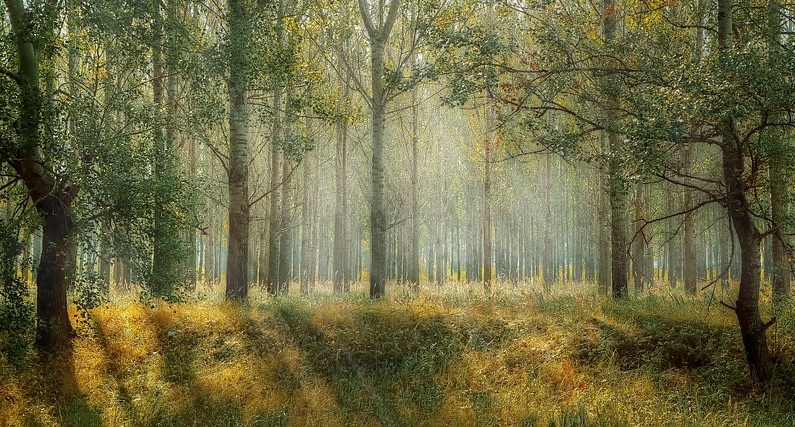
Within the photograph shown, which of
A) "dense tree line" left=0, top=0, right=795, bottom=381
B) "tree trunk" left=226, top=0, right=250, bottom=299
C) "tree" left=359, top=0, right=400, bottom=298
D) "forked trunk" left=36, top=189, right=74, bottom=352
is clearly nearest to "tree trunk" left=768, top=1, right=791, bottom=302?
"dense tree line" left=0, top=0, right=795, bottom=381

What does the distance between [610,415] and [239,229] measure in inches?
328

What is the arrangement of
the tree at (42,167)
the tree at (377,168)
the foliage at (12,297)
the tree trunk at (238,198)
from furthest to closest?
the tree at (377,168), the tree trunk at (238,198), the tree at (42,167), the foliage at (12,297)

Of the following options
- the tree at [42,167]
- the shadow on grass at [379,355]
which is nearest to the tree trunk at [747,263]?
the shadow on grass at [379,355]

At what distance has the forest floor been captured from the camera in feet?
27.9

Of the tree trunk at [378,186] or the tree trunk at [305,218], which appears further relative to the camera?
the tree trunk at [305,218]

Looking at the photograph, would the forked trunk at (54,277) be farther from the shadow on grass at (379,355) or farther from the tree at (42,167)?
the shadow on grass at (379,355)

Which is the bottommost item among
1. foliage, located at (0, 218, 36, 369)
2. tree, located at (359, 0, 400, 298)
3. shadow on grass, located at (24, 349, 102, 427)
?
shadow on grass, located at (24, 349, 102, 427)

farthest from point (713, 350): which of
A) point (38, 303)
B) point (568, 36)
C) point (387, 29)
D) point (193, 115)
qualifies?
point (38, 303)

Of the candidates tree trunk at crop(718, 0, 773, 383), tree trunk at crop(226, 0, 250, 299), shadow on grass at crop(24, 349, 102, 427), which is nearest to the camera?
shadow on grass at crop(24, 349, 102, 427)

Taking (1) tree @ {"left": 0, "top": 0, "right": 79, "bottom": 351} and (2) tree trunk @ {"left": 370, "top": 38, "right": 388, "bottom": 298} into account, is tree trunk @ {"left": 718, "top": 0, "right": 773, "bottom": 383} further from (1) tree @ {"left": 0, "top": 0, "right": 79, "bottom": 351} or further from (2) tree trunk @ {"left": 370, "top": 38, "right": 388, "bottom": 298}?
(1) tree @ {"left": 0, "top": 0, "right": 79, "bottom": 351}

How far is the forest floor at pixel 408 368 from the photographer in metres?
8.52

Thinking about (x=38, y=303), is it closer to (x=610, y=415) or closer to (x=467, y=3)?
(x=610, y=415)

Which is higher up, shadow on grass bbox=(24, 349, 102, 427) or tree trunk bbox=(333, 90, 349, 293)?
tree trunk bbox=(333, 90, 349, 293)

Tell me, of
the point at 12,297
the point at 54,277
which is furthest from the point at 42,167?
the point at 12,297
